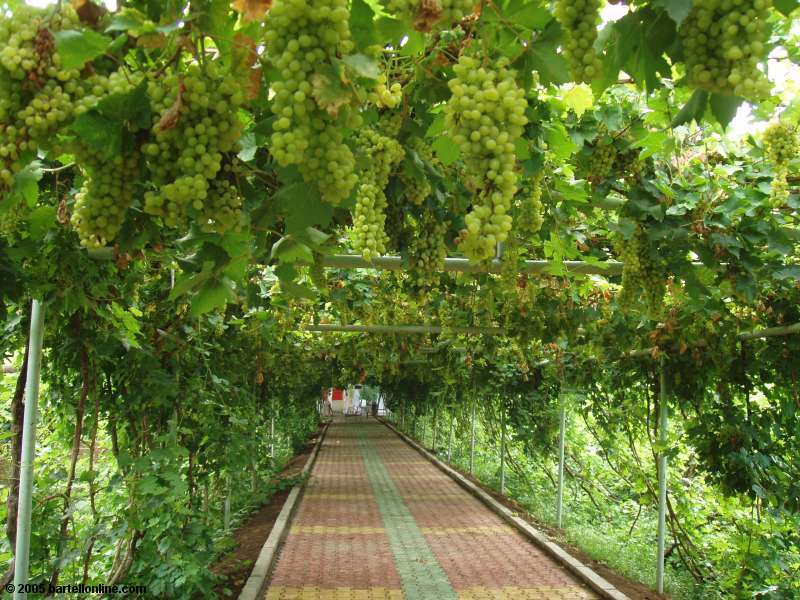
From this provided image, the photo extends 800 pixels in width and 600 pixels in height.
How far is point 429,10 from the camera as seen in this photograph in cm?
120

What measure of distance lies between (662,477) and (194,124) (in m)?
Result: 6.30

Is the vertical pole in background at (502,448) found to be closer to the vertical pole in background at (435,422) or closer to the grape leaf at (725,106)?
the vertical pole in background at (435,422)

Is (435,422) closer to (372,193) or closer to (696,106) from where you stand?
(372,193)

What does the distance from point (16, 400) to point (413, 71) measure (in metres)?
3.17

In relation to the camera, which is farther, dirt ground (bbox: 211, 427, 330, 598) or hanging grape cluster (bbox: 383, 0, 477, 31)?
dirt ground (bbox: 211, 427, 330, 598)

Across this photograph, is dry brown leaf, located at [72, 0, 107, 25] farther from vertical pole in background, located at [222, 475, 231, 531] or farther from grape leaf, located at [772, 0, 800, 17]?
vertical pole in background, located at [222, 475, 231, 531]

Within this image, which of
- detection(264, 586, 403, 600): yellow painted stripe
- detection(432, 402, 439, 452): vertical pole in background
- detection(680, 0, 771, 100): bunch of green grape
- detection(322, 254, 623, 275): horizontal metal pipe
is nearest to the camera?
detection(680, 0, 771, 100): bunch of green grape

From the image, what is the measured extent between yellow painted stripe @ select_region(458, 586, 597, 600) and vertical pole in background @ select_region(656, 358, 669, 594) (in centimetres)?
69

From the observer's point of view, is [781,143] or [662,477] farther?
[662,477]

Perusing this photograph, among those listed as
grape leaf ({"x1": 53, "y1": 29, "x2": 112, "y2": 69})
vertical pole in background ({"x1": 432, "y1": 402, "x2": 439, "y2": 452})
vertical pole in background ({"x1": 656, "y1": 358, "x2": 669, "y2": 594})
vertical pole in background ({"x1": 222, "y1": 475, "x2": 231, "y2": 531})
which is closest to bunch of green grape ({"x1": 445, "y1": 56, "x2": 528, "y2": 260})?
grape leaf ({"x1": 53, "y1": 29, "x2": 112, "y2": 69})

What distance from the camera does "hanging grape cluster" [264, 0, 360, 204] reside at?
1.13 meters

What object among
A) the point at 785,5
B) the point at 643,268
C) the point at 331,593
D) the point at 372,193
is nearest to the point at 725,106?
the point at 785,5

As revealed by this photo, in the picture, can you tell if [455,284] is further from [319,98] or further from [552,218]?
[319,98]

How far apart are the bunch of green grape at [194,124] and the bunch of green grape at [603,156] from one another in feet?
8.43
